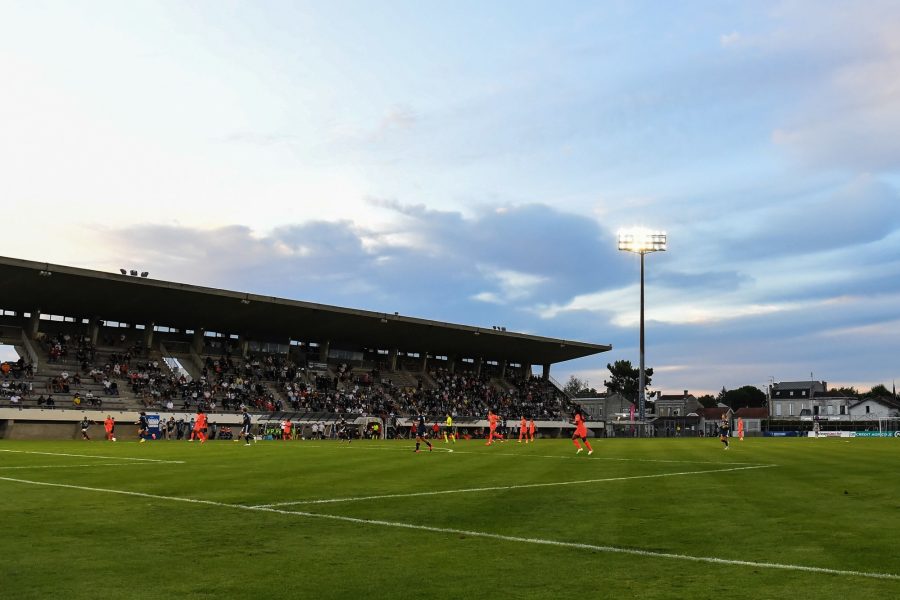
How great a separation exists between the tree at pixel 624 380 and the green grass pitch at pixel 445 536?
167 metres

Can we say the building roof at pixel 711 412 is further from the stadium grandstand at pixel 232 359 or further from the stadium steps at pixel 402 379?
the stadium steps at pixel 402 379

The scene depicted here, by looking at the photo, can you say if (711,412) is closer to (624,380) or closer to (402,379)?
(624,380)

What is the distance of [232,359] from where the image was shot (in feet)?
258

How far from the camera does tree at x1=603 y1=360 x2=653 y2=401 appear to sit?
18712 centimetres

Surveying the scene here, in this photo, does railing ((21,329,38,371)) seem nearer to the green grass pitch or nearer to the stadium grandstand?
the stadium grandstand

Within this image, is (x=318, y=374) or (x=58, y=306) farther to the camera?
(x=318, y=374)

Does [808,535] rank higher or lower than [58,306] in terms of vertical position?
lower

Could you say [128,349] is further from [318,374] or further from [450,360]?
[450,360]

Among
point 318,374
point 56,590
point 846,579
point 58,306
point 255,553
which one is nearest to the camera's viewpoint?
point 56,590

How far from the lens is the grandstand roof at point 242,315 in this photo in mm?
63344

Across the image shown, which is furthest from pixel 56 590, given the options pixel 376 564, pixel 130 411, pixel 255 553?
pixel 130 411

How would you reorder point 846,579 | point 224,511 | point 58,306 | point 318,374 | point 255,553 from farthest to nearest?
point 318,374 < point 58,306 < point 224,511 < point 255,553 < point 846,579

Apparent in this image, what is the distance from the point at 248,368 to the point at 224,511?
65.0 metres

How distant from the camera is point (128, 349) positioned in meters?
72.2
